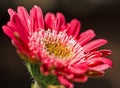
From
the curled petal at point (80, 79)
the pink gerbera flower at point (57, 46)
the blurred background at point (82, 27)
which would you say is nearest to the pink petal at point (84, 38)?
the pink gerbera flower at point (57, 46)

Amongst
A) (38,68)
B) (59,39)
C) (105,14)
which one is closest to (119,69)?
(105,14)

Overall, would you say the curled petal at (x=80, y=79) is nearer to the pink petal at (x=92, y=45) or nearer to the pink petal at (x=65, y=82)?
the pink petal at (x=65, y=82)

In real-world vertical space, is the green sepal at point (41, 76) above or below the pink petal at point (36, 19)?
below

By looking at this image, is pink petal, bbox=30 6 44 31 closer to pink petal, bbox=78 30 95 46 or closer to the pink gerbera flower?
the pink gerbera flower

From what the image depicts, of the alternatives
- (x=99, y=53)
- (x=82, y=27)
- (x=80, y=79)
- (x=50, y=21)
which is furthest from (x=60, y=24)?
(x=82, y=27)

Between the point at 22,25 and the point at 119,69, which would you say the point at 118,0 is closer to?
the point at 119,69

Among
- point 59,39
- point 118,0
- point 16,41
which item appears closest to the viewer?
point 16,41
